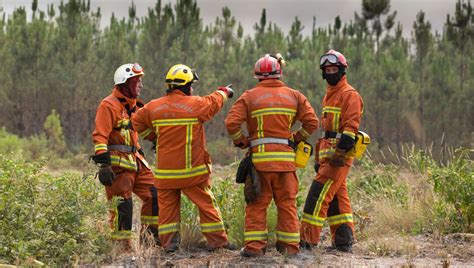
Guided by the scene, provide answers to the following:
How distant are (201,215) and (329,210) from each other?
1466 mm

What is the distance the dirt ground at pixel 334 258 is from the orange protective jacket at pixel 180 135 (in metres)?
0.80

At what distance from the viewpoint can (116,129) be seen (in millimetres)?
7926

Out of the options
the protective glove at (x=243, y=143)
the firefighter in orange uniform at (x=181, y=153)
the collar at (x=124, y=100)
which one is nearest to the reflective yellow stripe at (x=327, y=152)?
the protective glove at (x=243, y=143)

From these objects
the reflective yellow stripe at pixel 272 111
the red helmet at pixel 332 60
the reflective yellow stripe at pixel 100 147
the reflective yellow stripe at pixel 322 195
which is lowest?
the reflective yellow stripe at pixel 322 195

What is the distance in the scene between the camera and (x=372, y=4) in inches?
1194

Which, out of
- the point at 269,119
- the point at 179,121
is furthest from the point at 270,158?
the point at 179,121

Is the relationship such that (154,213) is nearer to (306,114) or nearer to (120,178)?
(120,178)

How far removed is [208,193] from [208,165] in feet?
0.98

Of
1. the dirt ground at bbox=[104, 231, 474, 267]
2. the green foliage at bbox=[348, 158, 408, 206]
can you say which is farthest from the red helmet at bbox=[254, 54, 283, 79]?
the green foliage at bbox=[348, 158, 408, 206]

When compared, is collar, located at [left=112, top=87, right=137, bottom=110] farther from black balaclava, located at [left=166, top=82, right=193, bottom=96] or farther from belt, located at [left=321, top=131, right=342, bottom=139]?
belt, located at [left=321, top=131, right=342, bottom=139]

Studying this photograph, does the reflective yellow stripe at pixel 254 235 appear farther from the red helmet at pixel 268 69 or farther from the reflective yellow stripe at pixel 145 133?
the red helmet at pixel 268 69

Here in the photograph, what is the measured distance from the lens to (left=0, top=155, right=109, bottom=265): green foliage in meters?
6.81

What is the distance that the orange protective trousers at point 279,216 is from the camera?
7.47 m

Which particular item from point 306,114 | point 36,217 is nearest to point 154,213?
point 36,217
